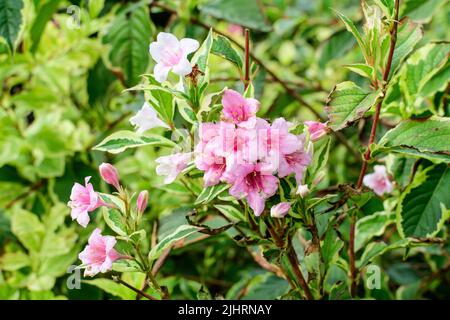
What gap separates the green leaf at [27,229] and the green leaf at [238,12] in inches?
21.7

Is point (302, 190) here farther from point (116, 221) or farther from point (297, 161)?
point (116, 221)

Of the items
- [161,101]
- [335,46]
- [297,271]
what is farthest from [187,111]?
[335,46]

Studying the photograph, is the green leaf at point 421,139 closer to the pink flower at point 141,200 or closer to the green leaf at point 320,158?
the green leaf at point 320,158

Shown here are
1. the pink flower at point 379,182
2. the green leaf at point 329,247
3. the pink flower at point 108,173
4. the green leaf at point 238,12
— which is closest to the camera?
the pink flower at point 108,173

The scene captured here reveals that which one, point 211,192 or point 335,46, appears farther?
point 335,46

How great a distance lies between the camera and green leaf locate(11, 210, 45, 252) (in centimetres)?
121

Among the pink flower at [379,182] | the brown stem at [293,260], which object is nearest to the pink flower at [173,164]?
the brown stem at [293,260]

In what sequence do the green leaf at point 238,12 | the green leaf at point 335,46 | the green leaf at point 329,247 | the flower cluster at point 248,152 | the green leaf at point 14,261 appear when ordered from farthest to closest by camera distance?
1. the green leaf at point 335,46
2. the green leaf at point 238,12
3. the green leaf at point 14,261
4. the green leaf at point 329,247
5. the flower cluster at point 248,152

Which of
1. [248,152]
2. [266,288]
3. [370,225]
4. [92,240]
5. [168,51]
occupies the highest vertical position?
[168,51]

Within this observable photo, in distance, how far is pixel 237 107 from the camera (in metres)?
0.69

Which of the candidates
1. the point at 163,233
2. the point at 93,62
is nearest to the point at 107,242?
the point at 163,233

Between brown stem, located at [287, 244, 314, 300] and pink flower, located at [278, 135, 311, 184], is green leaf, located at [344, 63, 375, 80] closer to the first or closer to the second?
pink flower, located at [278, 135, 311, 184]

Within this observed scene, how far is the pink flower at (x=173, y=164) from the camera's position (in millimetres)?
726

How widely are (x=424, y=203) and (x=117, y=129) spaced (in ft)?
2.28
